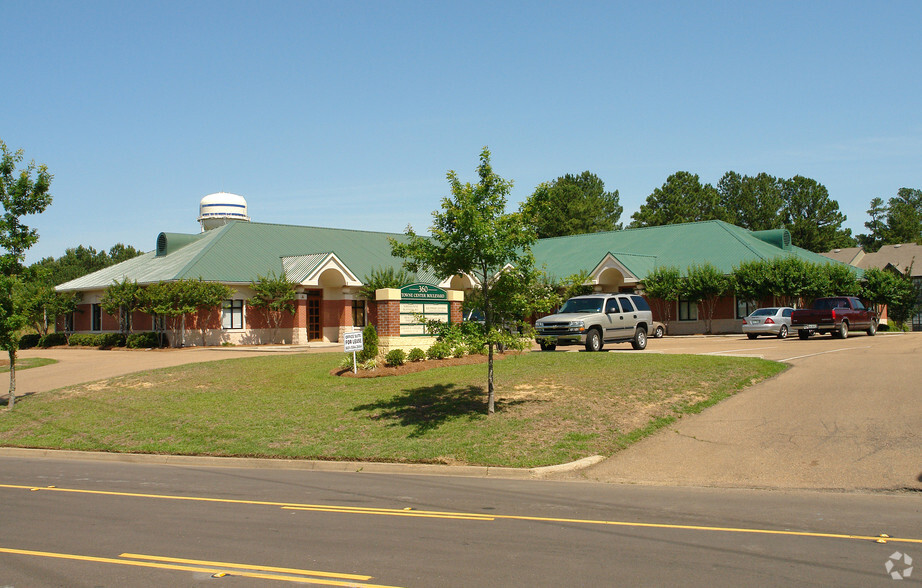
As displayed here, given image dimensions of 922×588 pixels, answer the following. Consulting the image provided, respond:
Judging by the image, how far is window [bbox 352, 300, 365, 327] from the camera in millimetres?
44400

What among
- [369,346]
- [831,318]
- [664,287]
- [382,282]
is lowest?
[369,346]

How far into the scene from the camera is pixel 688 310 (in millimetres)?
45344

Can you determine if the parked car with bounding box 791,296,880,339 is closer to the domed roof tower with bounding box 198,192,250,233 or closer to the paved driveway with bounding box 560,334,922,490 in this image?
the paved driveway with bounding box 560,334,922,490

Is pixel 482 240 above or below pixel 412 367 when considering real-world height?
above

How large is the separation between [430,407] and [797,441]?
23.0ft

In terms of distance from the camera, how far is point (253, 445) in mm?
14078

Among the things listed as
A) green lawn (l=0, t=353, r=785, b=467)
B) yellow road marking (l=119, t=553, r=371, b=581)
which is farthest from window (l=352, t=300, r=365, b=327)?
yellow road marking (l=119, t=553, r=371, b=581)

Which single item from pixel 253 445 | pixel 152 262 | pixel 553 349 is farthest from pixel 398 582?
pixel 152 262

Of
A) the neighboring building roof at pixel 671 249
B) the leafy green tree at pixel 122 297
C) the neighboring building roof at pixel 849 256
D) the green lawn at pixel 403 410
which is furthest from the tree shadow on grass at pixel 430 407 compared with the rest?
the neighboring building roof at pixel 849 256

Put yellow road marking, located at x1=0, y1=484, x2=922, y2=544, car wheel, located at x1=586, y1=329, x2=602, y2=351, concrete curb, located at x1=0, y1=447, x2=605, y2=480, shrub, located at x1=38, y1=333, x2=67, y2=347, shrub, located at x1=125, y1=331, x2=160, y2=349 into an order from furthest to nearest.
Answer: shrub, located at x1=38, y1=333, x2=67, y2=347 < shrub, located at x1=125, y1=331, x2=160, y2=349 < car wheel, located at x1=586, y1=329, x2=602, y2=351 < concrete curb, located at x1=0, y1=447, x2=605, y2=480 < yellow road marking, located at x1=0, y1=484, x2=922, y2=544

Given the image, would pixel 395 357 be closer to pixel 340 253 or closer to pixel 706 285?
pixel 706 285

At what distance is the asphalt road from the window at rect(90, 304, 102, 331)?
34.9 meters

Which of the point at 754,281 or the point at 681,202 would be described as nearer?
the point at 754,281

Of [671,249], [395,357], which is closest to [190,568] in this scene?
[395,357]
